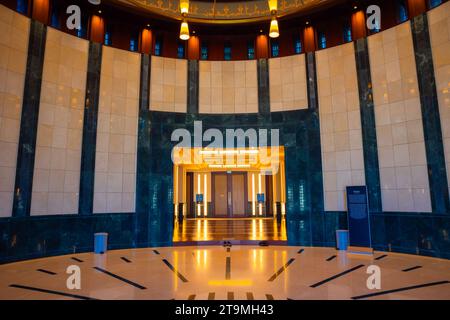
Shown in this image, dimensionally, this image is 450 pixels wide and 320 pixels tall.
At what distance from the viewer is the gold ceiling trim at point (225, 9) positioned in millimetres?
9664

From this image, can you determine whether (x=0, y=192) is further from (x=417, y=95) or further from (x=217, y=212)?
(x=217, y=212)

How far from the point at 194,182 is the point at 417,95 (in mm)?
15992

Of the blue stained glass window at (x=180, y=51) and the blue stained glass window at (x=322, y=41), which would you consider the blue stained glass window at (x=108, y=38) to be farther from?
the blue stained glass window at (x=322, y=41)

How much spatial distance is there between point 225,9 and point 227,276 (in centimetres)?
892

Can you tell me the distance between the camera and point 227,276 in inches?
232

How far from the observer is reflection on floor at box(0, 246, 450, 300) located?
4812mm

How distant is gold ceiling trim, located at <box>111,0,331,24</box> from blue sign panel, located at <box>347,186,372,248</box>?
19.6 feet

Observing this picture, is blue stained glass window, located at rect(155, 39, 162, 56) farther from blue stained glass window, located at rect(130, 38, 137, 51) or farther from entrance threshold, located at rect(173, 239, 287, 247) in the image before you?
entrance threshold, located at rect(173, 239, 287, 247)

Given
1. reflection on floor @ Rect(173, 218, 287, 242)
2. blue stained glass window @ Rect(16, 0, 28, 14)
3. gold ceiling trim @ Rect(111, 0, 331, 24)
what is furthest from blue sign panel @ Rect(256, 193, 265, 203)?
blue stained glass window @ Rect(16, 0, 28, 14)

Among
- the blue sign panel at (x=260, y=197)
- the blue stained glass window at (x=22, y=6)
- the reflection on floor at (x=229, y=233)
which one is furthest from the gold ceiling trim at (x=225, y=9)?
the blue sign panel at (x=260, y=197)

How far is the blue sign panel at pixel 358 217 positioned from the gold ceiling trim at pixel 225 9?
5.99 m

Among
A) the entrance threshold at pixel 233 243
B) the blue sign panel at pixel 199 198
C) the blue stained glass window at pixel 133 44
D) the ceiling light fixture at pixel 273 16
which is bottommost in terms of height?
the entrance threshold at pixel 233 243

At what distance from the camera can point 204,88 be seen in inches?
408
